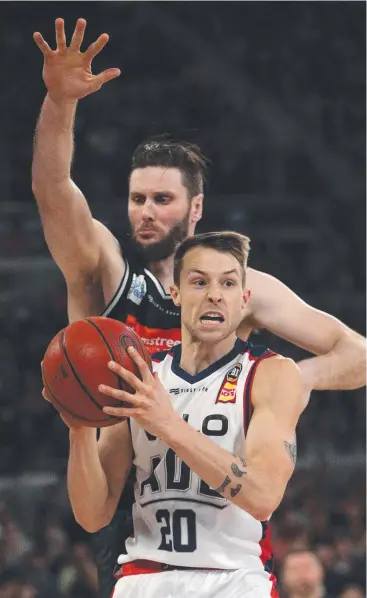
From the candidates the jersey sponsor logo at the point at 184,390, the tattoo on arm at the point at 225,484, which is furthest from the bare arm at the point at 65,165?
the tattoo on arm at the point at 225,484

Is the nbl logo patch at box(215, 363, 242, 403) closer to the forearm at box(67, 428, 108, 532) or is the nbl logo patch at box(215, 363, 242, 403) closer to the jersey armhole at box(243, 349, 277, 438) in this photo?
the jersey armhole at box(243, 349, 277, 438)

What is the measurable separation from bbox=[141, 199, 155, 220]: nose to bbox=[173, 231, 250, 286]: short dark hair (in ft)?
2.44

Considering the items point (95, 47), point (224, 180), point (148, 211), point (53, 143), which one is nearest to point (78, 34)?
point (95, 47)

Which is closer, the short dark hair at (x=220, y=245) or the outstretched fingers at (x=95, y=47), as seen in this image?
the short dark hair at (x=220, y=245)

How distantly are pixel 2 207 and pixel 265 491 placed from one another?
10.2 m

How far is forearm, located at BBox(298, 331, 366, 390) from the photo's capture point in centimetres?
462

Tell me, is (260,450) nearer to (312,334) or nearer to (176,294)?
(176,294)

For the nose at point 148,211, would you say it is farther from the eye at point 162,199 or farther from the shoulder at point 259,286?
the shoulder at point 259,286

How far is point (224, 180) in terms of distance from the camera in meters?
14.4

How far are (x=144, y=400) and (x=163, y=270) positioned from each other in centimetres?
164

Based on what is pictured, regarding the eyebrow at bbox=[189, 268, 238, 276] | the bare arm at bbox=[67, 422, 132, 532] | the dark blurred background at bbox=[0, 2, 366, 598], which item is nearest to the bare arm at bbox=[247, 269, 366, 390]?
the eyebrow at bbox=[189, 268, 238, 276]

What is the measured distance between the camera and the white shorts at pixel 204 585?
3.39 metres

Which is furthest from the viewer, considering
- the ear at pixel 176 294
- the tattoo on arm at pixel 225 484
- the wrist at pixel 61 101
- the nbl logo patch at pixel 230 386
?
the wrist at pixel 61 101

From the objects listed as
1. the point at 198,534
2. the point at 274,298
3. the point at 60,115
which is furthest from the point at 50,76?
the point at 198,534
